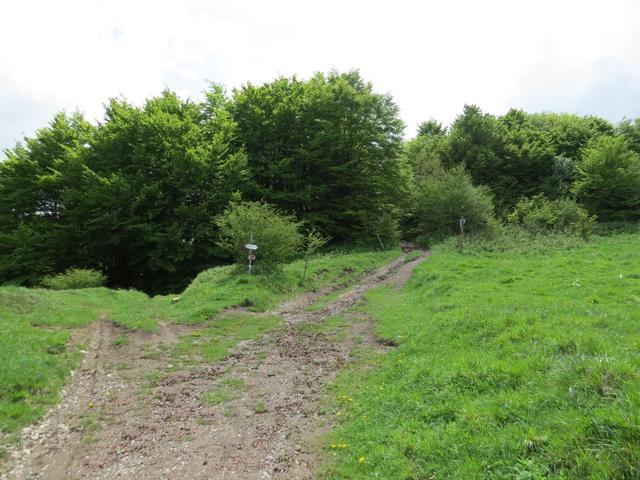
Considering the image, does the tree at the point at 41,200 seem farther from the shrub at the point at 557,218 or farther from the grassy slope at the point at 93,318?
the shrub at the point at 557,218

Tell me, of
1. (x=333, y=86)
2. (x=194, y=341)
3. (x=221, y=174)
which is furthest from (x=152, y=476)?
(x=333, y=86)

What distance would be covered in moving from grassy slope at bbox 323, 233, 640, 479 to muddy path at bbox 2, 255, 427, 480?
42.2 inches

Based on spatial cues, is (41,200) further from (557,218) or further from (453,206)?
(557,218)

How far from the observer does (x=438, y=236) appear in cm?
4100

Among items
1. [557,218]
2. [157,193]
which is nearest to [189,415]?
[157,193]

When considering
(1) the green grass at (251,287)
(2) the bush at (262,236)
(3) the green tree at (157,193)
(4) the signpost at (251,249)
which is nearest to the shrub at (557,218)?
(1) the green grass at (251,287)

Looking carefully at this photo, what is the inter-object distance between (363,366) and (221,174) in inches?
1218

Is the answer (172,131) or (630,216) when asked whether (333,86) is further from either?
(630,216)

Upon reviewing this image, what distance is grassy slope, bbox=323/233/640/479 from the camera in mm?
4449

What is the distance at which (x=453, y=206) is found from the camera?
39.6m

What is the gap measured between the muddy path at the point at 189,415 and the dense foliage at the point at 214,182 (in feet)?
76.8

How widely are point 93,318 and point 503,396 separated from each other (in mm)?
17114

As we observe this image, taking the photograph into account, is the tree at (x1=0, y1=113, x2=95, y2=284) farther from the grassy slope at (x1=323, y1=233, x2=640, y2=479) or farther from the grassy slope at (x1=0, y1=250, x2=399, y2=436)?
the grassy slope at (x1=323, y1=233, x2=640, y2=479)

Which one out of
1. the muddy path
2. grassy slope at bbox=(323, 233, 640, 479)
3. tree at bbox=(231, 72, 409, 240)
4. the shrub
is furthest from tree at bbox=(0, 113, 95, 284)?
the shrub
